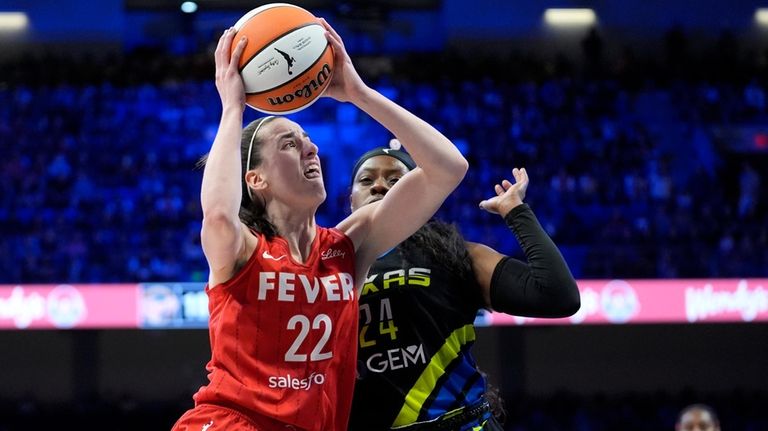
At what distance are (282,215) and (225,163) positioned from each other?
16.6 inches

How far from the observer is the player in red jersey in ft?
9.31

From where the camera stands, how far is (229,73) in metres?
2.98

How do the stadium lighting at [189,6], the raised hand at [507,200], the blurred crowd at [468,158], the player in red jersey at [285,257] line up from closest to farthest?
the player in red jersey at [285,257] → the raised hand at [507,200] → the blurred crowd at [468,158] → the stadium lighting at [189,6]

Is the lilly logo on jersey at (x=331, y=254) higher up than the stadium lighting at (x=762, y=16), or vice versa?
the stadium lighting at (x=762, y=16)

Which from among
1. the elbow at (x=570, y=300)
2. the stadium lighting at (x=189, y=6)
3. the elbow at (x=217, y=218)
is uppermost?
the stadium lighting at (x=189, y=6)

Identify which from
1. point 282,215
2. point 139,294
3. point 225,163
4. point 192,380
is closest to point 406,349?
point 282,215

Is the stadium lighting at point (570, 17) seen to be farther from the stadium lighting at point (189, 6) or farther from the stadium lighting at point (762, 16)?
the stadium lighting at point (189, 6)

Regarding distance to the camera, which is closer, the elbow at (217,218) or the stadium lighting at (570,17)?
the elbow at (217,218)

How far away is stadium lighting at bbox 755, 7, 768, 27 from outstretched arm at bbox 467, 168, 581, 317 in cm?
1738

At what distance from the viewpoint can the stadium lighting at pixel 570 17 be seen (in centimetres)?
1902

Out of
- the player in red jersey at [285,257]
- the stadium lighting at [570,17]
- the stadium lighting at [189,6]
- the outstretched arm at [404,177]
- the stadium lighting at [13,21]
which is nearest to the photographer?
the player in red jersey at [285,257]

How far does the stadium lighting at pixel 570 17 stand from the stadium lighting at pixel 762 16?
3.16 m

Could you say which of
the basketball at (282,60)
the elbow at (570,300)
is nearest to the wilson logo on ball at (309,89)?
the basketball at (282,60)

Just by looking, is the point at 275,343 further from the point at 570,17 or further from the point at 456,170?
the point at 570,17
